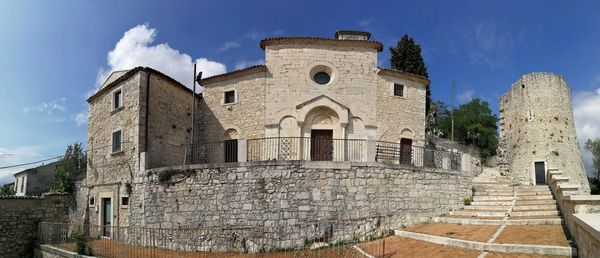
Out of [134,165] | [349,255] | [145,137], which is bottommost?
[349,255]

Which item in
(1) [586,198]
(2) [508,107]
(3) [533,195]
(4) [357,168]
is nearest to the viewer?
(1) [586,198]

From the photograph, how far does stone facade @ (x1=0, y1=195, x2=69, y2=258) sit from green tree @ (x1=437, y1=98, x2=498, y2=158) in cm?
3542

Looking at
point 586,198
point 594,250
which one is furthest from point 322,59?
point 594,250

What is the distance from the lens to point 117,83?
1834cm

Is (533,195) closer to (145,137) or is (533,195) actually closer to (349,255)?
(349,255)

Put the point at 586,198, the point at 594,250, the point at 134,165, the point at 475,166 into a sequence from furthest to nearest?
the point at 475,166 < the point at 134,165 < the point at 586,198 < the point at 594,250

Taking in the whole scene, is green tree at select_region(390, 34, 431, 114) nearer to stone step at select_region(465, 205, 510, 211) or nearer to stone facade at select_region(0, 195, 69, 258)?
stone step at select_region(465, 205, 510, 211)

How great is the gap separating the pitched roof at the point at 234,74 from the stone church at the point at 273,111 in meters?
0.05

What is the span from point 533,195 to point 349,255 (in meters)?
8.60

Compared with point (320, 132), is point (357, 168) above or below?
below

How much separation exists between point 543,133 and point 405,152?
594 inches

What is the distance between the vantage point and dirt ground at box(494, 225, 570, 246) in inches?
342

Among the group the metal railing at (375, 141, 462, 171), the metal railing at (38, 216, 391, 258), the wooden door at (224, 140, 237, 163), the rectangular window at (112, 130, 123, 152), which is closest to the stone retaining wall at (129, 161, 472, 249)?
the metal railing at (38, 216, 391, 258)

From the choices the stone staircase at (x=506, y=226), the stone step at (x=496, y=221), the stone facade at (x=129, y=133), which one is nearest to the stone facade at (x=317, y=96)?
the stone facade at (x=129, y=133)
